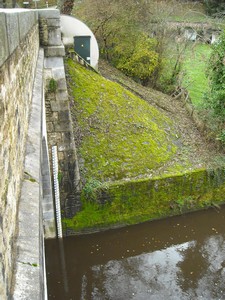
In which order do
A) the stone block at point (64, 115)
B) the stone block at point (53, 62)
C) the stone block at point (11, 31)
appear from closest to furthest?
the stone block at point (11, 31) < the stone block at point (53, 62) < the stone block at point (64, 115)

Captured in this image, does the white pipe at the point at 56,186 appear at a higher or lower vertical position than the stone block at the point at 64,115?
lower

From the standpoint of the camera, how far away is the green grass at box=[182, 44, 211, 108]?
1709cm

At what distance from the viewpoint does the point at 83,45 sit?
14.3 metres

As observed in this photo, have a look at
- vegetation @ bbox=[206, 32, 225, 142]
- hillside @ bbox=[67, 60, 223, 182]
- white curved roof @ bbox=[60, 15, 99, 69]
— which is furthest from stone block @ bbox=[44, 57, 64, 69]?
vegetation @ bbox=[206, 32, 225, 142]

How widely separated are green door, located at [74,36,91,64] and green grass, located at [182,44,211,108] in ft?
16.8

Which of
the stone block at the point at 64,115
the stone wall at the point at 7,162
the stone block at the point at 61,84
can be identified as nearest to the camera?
the stone wall at the point at 7,162

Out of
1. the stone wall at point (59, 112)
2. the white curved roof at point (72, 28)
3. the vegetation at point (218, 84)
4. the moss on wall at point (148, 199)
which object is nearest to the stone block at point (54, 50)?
the stone wall at point (59, 112)

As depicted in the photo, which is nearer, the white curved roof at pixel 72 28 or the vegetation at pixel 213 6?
the white curved roof at pixel 72 28

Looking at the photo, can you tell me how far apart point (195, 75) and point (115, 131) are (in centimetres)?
1209

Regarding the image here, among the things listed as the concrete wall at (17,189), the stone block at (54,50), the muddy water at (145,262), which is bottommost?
the muddy water at (145,262)

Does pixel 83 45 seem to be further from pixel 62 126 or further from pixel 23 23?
pixel 23 23

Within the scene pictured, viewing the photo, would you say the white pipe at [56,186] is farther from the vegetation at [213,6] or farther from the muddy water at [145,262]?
the vegetation at [213,6]

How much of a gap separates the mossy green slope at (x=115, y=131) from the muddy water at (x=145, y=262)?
1777 mm

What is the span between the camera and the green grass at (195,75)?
17094mm
